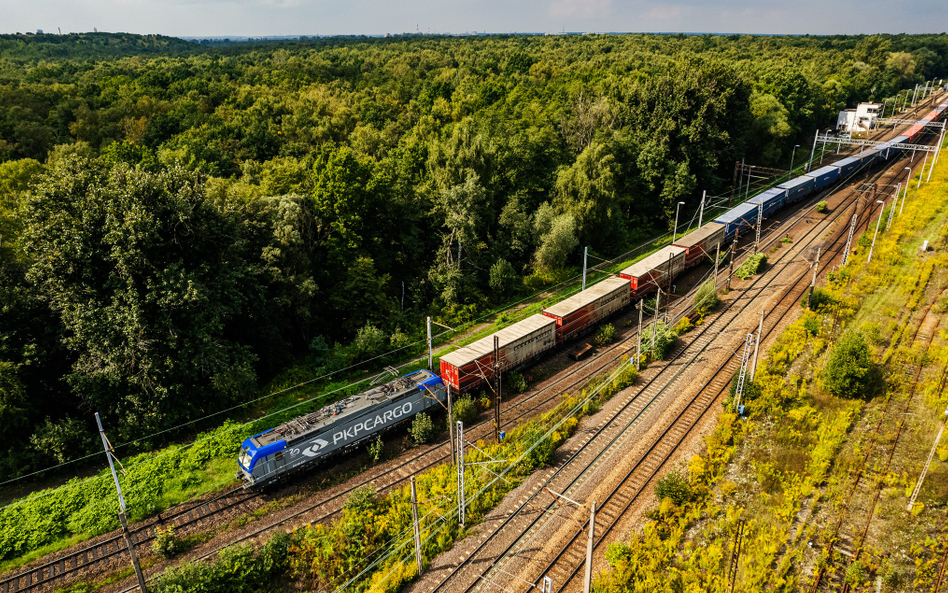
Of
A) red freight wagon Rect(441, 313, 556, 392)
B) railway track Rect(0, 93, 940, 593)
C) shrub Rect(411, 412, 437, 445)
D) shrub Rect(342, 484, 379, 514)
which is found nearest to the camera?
railway track Rect(0, 93, 940, 593)

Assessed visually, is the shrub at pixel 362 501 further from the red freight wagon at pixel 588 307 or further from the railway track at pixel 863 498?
the railway track at pixel 863 498

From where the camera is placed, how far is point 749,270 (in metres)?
50.8

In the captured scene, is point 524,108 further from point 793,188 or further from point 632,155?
point 793,188

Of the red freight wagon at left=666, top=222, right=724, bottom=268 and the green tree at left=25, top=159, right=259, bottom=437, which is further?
the red freight wagon at left=666, top=222, right=724, bottom=268

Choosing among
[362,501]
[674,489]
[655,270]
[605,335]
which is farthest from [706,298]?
[362,501]

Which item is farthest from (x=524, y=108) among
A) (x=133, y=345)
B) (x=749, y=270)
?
(x=133, y=345)

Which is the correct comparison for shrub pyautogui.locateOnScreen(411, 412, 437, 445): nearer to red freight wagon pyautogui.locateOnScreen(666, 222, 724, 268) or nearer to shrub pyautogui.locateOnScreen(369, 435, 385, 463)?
shrub pyautogui.locateOnScreen(369, 435, 385, 463)

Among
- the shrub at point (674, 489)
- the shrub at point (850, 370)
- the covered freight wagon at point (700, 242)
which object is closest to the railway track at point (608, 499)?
the shrub at point (674, 489)

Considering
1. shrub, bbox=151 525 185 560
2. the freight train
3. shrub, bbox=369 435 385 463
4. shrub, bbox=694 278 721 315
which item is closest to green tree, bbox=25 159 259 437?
the freight train

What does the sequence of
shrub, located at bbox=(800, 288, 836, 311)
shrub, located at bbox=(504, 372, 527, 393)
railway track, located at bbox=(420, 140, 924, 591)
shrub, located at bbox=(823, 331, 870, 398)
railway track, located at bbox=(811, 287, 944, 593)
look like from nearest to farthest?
railway track, located at bbox=(811, 287, 944, 593)
railway track, located at bbox=(420, 140, 924, 591)
shrub, located at bbox=(823, 331, 870, 398)
shrub, located at bbox=(504, 372, 527, 393)
shrub, located at bbox=(800, 288, 836, 311)

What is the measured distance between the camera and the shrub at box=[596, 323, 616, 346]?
42.0m

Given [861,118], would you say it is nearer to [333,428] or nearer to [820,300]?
[820,300]

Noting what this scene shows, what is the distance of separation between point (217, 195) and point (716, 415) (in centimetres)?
3952

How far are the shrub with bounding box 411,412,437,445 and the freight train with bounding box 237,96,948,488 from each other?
707mm
